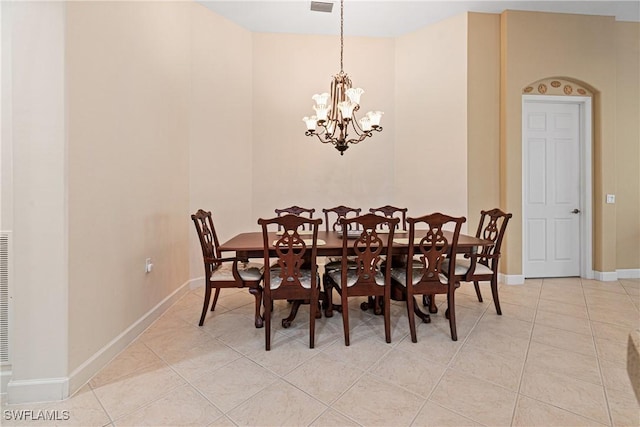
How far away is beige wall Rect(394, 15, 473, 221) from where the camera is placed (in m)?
3.88

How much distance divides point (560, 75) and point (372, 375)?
4318 mm

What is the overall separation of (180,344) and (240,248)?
0.86m

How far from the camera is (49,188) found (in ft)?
5.27

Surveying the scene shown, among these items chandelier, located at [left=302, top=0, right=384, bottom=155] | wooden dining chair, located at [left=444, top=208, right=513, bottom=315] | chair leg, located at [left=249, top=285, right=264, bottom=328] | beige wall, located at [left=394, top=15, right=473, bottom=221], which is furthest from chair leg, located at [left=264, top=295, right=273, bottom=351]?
beige wall, located at [left=394, top=15, right=473, bottom=221]

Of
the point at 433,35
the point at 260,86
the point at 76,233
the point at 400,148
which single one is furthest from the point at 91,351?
→ the point at 433,35

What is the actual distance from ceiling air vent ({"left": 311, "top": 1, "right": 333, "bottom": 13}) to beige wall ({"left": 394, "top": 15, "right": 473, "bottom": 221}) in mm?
1252

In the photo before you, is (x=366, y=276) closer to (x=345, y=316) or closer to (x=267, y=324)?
(x=345, y=316)

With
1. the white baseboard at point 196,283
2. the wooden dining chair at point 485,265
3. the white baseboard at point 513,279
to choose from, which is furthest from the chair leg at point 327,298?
the white baseboard at point 513,279

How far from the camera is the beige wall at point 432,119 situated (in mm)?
3875

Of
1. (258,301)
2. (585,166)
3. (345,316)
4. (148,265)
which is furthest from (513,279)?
(148,265)

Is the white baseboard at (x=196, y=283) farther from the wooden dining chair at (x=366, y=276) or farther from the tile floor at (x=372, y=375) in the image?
the wooden dining chair at (x=366, y=276)

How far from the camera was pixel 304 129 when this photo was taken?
170 inches

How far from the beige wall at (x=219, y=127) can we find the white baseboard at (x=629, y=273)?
4968 millimetres

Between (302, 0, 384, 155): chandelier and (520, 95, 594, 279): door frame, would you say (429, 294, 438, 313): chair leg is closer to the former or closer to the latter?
(302, 0, 384, 155): chandelier
